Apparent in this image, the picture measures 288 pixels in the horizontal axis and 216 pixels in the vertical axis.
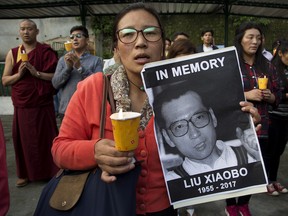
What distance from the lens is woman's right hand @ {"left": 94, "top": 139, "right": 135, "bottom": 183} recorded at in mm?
1097

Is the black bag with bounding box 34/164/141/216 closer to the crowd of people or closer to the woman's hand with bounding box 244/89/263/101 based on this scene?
the crowd of people

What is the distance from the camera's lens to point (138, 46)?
135 centimetres

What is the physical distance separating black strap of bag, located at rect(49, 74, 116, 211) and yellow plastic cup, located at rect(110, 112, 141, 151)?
270mm

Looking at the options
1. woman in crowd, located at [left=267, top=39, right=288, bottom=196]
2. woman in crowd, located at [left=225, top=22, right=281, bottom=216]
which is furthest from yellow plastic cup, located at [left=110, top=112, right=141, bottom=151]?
woman in crowd, located at [left=267, top=39, right=288, bottom=196]

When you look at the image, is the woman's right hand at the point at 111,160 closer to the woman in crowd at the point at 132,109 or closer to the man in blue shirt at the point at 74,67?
the woman in crowd at the point at 132,109

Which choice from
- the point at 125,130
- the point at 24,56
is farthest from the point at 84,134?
the point at 24,56

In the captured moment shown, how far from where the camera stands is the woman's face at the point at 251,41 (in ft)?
9.38

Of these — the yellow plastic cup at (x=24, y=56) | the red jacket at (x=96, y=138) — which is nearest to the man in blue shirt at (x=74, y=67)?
the yellow plastic cup at (x=24, y=56)

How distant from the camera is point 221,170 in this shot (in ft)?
4.20

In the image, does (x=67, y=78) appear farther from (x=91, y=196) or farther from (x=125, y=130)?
(x=125, y=130)

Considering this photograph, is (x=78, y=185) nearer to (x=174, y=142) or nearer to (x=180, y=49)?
(x=174, y=142)

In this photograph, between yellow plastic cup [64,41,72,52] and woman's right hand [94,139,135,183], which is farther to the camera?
yellow plastic cup [64,41,72,52]

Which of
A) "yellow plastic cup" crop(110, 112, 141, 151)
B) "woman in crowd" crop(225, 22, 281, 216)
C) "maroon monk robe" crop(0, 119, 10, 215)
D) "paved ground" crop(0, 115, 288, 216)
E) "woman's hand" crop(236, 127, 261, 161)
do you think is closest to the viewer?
"yellow plastic cup" crop(110, 112, 141, 151)

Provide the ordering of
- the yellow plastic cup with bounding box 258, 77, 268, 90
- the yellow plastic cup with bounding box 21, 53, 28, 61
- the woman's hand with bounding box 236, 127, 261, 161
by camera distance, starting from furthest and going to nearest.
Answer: the yellow plastic cup with bounding box 21, 53, 28, 61 < the yellow plastic cup with bounding box 258, 77, 268, 90 < the woman's hand with bounding box 236, 127, 261, 161
